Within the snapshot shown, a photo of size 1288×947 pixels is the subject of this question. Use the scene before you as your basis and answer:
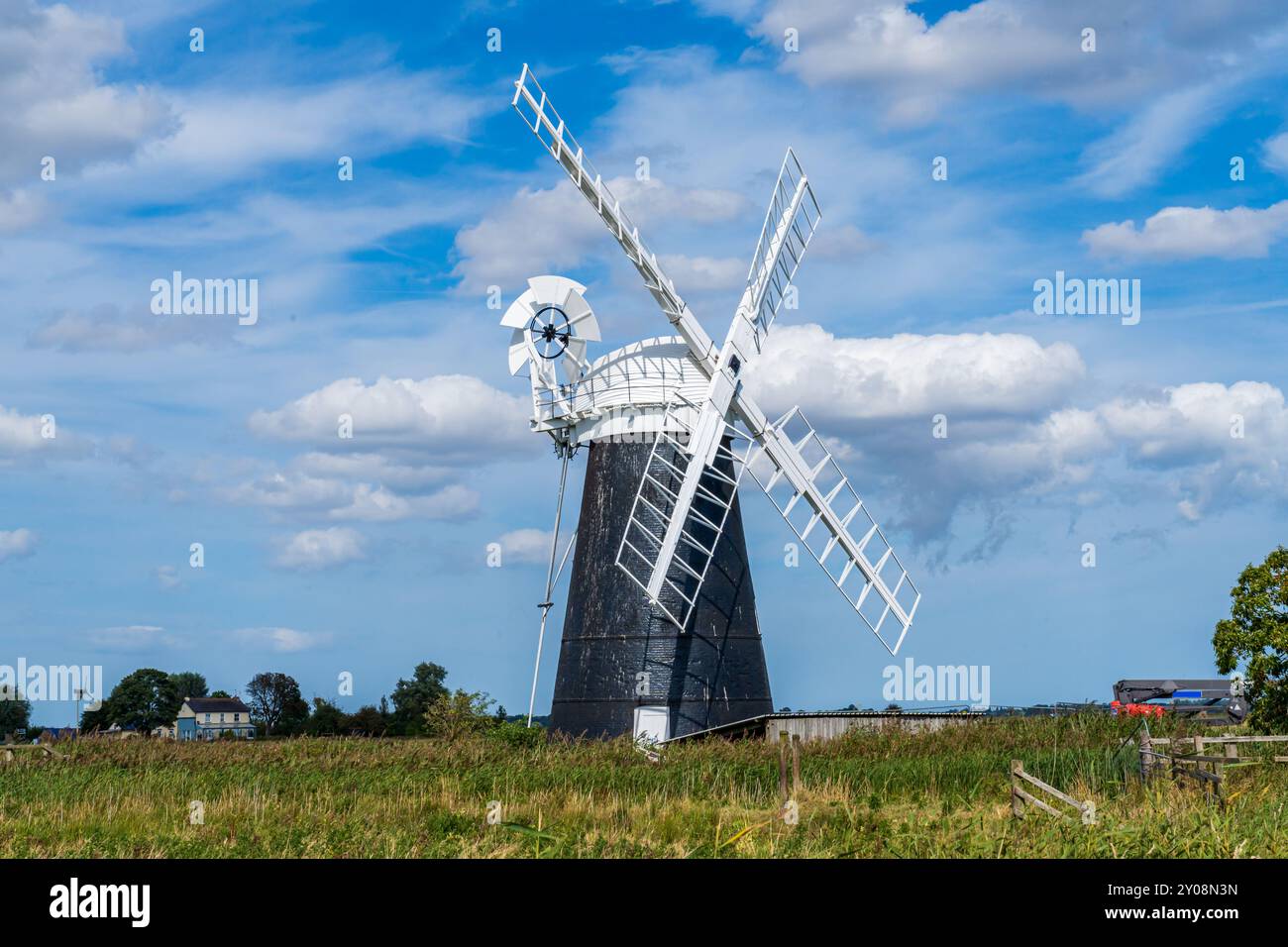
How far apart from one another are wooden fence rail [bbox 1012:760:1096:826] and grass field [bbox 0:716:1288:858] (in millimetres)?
176

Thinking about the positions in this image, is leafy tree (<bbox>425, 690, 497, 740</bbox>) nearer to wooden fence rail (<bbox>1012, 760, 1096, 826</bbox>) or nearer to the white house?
wooden fence rail (<bbox>1012, 760, 1096, 826</bbox>)

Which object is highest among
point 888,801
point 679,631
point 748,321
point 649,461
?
point 748,321

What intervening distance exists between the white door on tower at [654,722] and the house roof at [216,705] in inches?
Answer: 1600

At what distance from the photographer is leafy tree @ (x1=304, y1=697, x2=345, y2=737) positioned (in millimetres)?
38469

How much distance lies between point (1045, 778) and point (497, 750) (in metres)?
8.66

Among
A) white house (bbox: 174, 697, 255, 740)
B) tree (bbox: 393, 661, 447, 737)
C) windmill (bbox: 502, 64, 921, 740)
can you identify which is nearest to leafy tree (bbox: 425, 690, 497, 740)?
windmill (bbox: 502, 64, 921, 740)

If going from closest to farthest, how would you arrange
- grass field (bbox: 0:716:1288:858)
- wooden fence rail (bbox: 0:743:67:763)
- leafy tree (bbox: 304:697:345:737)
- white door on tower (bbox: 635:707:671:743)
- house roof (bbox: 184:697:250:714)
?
grass field (bbox: 0:716:1288:858)
wooden fence rail (bbox: 0:743:67:763)
white door on tower (bbox: 635:707:671:743)
leafy tree (bbox: 304:697:345:737)
house roof (bbox: 184:697:250:714)

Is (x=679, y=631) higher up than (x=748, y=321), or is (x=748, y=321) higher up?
(x=748, y=321)

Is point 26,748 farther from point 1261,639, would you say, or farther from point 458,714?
point 1261,639

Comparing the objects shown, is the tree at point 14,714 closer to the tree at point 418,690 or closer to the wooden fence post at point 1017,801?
the tree at point 418,690
